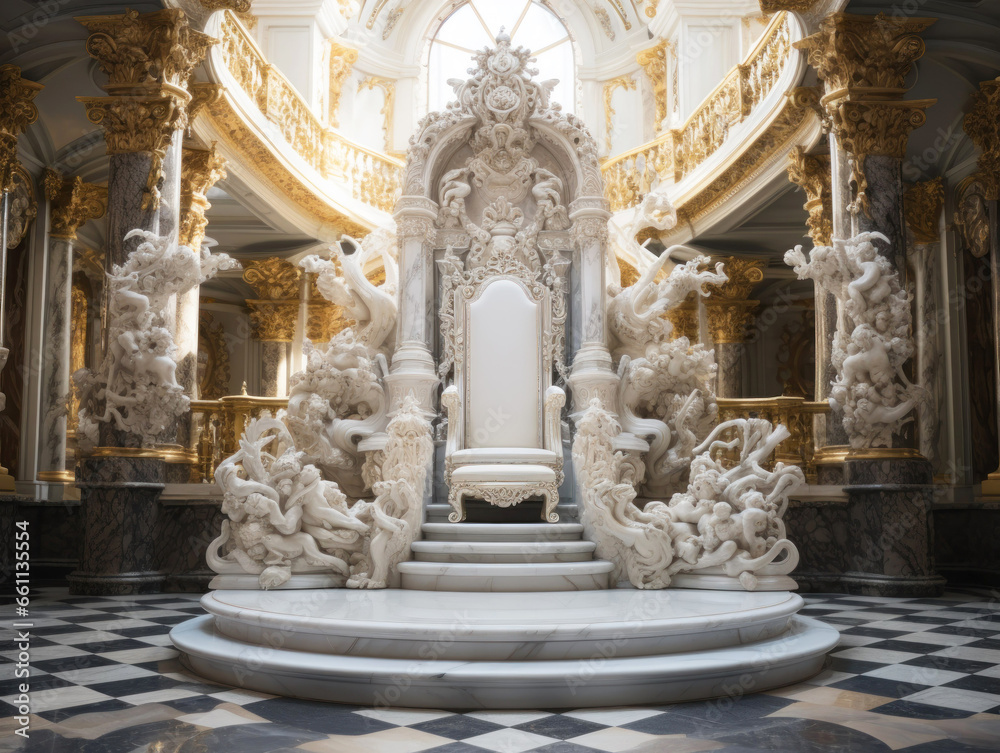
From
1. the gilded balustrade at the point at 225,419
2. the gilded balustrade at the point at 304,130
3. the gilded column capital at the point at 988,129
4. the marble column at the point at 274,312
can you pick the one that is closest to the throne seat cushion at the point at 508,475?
the gilded balustrade at the point at 225,419

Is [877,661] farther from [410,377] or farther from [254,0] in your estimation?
[254,0]

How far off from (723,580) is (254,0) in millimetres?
11410

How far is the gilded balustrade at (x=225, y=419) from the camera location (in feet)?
24.5

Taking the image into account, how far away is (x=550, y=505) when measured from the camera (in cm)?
545

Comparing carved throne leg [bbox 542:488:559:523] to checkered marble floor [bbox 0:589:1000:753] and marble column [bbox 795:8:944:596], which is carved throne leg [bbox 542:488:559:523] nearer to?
checkered marble floor [bbox 0:589:1000:753]

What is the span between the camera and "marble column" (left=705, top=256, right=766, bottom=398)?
12.9 metres

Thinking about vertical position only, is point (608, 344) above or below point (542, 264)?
below

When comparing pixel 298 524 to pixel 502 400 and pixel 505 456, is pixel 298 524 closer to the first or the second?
pixel 505 456

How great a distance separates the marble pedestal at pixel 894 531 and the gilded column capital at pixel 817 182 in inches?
119

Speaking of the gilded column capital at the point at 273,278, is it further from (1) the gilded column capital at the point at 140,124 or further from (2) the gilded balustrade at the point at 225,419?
(1) the gilded column capital at the point at 140,124

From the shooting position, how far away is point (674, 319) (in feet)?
43.9

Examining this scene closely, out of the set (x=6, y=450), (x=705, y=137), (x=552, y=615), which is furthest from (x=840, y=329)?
(x=6, y=450)

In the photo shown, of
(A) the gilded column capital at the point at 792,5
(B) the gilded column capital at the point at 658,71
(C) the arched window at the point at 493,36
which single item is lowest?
(A) the gilded column capital at the point at 792,5

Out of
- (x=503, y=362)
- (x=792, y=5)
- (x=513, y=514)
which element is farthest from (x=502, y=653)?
(x=792, y=5)
